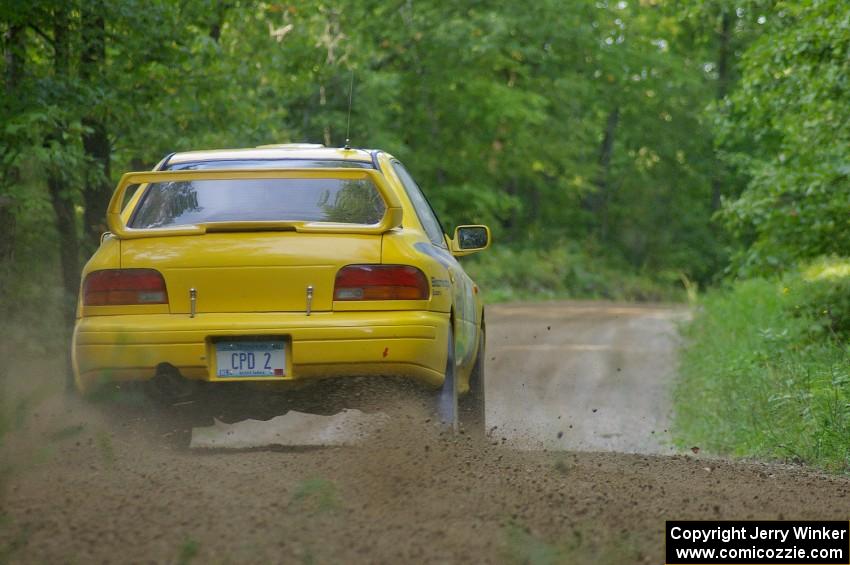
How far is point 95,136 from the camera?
1332 centimetres

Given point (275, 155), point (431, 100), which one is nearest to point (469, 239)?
point (275, 155)

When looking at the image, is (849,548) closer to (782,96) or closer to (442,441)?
(442,441)

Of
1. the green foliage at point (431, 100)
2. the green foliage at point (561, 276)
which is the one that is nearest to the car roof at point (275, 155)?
the green foliage at point (431, 100)

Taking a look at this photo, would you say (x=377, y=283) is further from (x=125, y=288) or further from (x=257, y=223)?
(x=125, y=288)

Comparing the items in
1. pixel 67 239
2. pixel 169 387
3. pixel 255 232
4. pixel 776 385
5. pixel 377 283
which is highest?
pixel 255 232

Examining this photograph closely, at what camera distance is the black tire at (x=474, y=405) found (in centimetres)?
805

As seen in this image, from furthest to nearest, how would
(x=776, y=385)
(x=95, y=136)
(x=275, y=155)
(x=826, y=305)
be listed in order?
(x=95, y=136) → (x=826, y=305) → (x=776, y=385) → (x=275, y=155)

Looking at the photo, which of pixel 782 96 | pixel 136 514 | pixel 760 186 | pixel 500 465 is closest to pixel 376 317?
pixel 500 465

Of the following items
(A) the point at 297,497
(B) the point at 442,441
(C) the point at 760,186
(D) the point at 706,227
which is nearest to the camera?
(A) the point at 297,497

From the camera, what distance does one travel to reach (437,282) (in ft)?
21.9

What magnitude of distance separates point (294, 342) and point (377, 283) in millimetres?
509

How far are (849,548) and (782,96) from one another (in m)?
9.20

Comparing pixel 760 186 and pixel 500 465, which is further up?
pixel 500 465

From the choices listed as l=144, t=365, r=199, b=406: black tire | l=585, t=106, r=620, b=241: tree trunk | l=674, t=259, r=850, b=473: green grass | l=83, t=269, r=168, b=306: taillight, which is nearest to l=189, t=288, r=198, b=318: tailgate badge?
l=83, t=269, r=168, b=306: taillight
